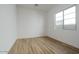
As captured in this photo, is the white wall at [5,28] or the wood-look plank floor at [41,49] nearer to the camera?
the white wall at [5,28]

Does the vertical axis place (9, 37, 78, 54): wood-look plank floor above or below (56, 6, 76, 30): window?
below

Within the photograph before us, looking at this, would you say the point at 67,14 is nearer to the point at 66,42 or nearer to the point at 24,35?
the point at 66,42

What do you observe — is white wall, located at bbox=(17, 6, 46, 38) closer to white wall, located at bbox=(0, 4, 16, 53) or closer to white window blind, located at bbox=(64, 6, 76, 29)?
white window blind, located at bbox=(64, 6, 76, 29)

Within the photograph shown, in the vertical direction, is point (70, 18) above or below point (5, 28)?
above

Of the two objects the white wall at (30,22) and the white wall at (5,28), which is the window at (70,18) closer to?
the white wall at (5,28)

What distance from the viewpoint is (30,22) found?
8.49 meters

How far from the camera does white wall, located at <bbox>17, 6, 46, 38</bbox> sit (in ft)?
26.5

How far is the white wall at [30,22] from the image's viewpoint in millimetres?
8078

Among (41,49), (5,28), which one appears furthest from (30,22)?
(5,28)

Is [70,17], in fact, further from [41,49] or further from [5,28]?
[5,28]

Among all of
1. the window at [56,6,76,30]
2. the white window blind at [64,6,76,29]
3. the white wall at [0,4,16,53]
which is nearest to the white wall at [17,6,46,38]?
the window at [56,6,76,30]

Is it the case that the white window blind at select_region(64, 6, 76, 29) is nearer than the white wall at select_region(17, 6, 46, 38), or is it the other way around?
the white window blind at select_region(64, 6, 76, 29)

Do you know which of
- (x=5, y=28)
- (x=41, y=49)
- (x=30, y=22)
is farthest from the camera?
(x=30, y=22)

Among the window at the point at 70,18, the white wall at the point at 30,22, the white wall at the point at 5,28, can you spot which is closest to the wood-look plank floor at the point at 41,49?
the white wall at the point at 5,28
